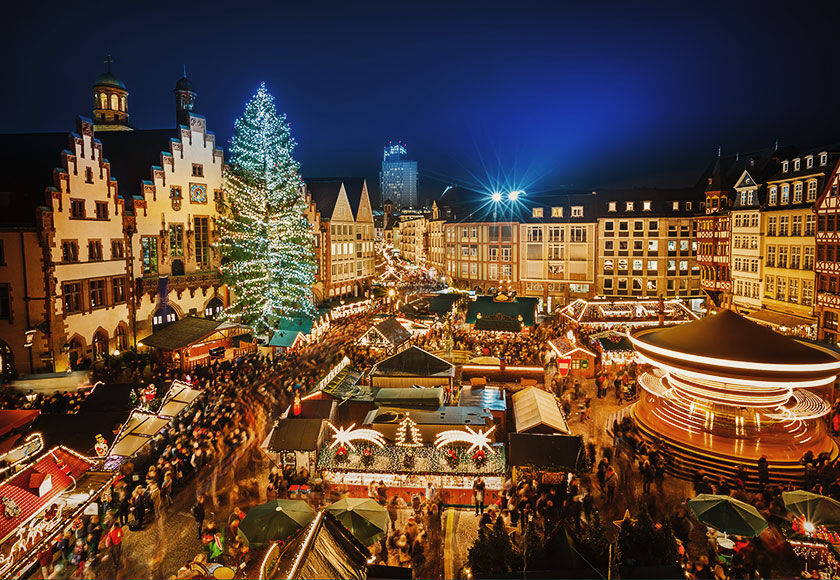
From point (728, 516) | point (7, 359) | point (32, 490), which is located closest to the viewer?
point (728, 516)

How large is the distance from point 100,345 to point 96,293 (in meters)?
2.97

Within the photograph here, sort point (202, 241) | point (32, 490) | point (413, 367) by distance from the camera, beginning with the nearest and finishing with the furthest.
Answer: point (32, 490) < point (413, 367) < point (202, 241)

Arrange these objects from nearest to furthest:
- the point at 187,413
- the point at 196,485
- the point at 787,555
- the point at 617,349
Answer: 1. the point at 787,555
2. the point at 196,485
3. the point at 187,413
4. the point at 617,349

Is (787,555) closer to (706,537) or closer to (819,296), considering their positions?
(706,537)

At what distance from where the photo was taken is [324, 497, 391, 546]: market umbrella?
1168cm

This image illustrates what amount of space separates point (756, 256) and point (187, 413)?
4060cm

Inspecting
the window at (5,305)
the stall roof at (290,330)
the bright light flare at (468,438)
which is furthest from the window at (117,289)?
the bright light flare at (468,438)

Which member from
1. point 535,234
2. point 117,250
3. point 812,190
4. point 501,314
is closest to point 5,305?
point 117,250

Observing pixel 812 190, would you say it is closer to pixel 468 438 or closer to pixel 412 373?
pixel 412 373

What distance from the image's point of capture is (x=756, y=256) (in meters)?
39.4

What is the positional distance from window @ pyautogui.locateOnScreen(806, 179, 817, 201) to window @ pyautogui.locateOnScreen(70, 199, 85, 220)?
44.6 m

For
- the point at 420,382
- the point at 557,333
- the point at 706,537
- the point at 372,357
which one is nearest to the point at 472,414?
the point at 420,382

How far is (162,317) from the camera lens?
111ft

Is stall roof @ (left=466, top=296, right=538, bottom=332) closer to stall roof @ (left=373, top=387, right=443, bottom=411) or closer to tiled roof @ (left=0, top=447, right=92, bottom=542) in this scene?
stall roof @ (left=373, top=387, right=443, bottom=411)
